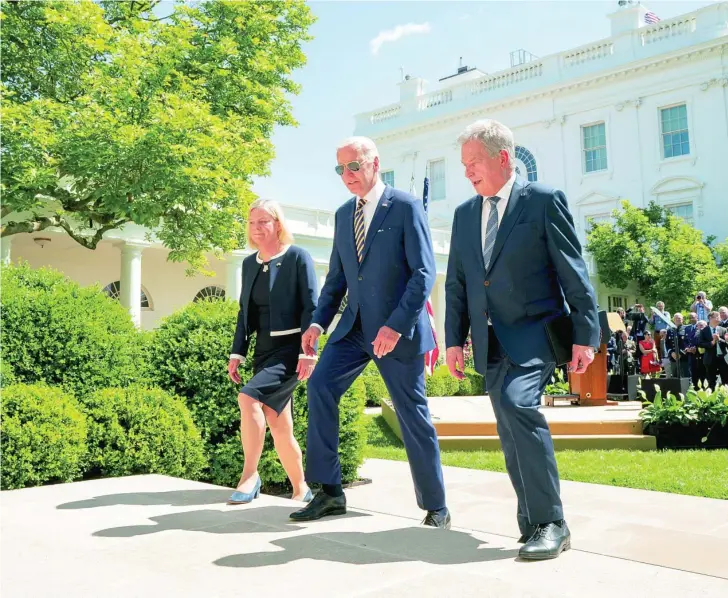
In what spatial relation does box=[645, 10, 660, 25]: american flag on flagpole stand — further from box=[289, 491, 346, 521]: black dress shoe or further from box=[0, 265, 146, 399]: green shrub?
box=[289, 491, 346, 521]: black dress shoe

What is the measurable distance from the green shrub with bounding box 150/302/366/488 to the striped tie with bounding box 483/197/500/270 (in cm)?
291

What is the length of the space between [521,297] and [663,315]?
709 inches

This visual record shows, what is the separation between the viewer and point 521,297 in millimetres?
3379

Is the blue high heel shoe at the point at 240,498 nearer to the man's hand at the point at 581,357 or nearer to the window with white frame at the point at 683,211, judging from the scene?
the man's hand at the point at 581,357

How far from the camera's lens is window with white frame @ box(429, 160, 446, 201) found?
41.0m

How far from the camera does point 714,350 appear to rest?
572 inches

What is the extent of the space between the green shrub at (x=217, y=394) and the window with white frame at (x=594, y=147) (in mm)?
32602

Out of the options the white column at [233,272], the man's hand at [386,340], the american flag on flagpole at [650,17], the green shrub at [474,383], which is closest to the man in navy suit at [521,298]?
the man's hand at [386,340]

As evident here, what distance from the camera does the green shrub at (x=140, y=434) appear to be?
5.27m

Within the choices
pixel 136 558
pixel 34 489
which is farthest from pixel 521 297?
pixel 34 489

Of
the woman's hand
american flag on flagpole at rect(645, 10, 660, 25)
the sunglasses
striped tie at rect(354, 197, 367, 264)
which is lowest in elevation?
the woman's hand

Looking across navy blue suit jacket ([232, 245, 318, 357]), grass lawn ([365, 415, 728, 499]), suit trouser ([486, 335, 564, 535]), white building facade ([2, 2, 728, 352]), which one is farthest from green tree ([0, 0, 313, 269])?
suit trouser ([486, 335, 564, 535])

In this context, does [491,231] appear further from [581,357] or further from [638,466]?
[638,466]

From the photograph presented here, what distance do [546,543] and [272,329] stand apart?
7.64 feet
